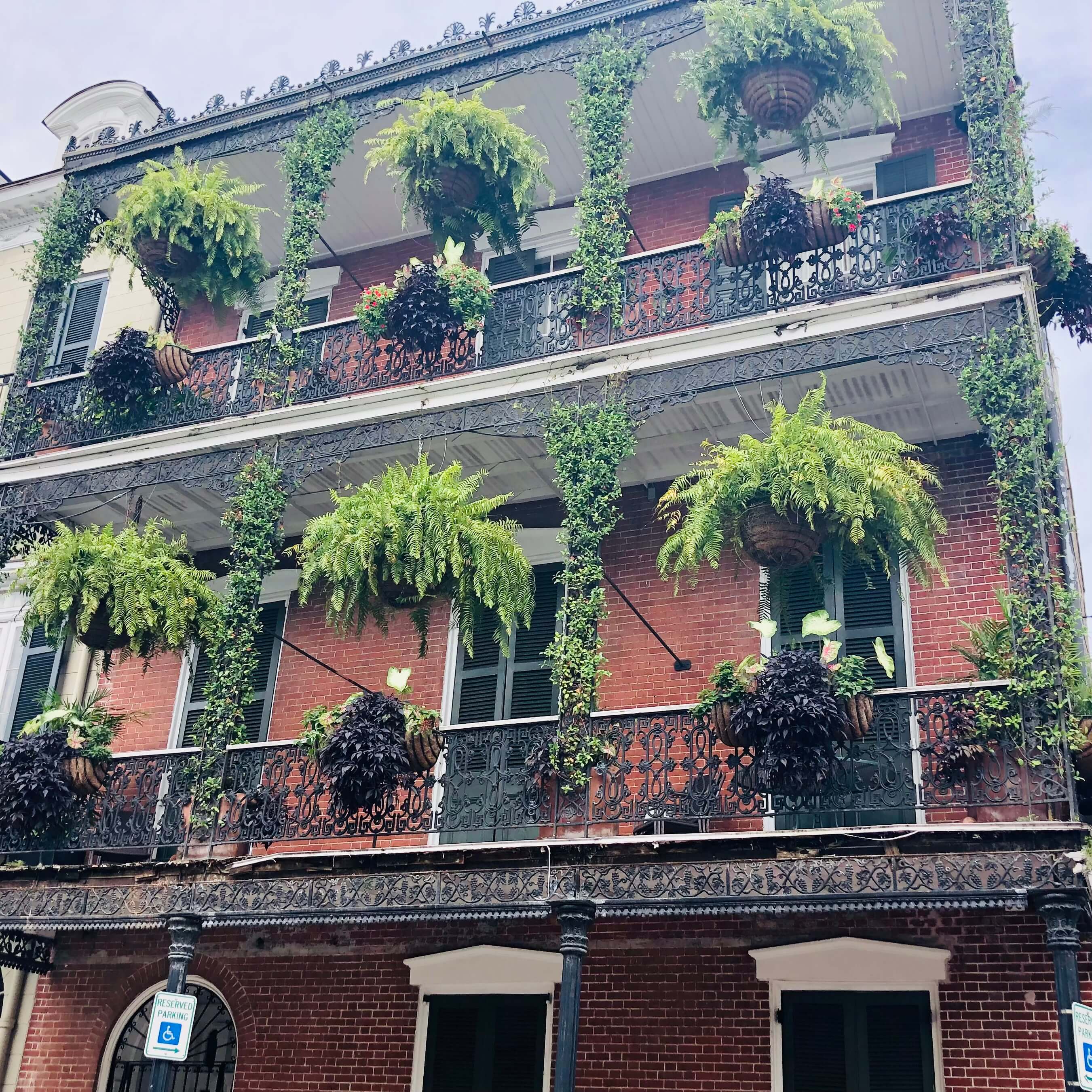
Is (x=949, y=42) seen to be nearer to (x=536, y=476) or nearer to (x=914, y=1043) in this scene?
(x=536, y=476)

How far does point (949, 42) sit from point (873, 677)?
A: 4.84 metres

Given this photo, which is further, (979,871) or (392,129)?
(392,129)

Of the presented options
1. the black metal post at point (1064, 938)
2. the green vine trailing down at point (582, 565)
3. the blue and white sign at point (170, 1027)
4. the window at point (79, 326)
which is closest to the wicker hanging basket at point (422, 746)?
the green vine trailing down at point (582, 565)

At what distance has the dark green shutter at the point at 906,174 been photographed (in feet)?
34.2

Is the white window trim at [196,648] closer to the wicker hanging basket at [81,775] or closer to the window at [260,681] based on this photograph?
the window at [260,681]

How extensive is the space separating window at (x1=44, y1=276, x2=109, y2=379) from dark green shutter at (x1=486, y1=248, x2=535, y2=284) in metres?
4.52

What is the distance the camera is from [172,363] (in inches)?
411

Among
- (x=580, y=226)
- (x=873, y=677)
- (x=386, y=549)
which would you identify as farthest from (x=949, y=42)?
(x=386, y=549)

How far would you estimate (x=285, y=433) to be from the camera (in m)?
9.70

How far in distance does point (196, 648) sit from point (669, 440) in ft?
15.8

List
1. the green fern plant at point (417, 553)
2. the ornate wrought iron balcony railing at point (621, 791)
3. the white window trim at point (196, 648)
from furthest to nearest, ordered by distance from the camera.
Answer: the white window trim at point (196, 648) → the green fern plant at point (417, 553) → the ornate wrought iron balcony railing at point (621, 791)

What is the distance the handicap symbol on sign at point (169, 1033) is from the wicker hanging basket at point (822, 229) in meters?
6.59

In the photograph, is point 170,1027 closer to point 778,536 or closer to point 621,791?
point 621,791

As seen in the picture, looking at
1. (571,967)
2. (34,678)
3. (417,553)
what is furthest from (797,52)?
(34,678)
